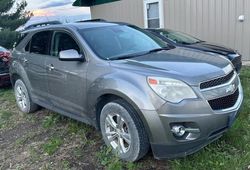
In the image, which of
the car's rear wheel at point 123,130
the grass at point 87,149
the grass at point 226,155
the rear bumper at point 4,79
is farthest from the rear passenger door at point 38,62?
the rear bumper at point 4,79

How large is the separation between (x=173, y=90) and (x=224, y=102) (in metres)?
0.65

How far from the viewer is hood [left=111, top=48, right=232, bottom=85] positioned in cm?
355

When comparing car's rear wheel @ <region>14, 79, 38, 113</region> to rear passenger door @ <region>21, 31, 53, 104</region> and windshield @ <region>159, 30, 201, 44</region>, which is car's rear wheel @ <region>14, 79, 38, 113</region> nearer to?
rear passenger door @ <region>21, 31, 53, 104</region>

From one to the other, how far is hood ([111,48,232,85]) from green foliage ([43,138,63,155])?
1.53m

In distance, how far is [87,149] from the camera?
14.8ft

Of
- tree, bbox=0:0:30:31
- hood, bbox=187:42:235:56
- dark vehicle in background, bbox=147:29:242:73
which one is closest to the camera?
dark vehicle in background, bbox=147:29:242:73

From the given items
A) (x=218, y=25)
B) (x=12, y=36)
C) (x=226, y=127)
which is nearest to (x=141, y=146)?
(x=226, y=127)

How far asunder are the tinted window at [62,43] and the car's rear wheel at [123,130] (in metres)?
1.12

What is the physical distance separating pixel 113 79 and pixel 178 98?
835 mm

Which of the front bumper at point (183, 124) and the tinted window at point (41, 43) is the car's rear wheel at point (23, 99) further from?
the front bumper at point (183, 124)

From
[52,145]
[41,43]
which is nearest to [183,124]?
[52,145]

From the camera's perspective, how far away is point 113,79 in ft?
12.7

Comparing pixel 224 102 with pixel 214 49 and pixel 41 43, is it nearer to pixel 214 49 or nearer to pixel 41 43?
pixel 41 43

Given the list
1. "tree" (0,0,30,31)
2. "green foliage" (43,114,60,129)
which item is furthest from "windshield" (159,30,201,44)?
"tree" (0,0,30,31)
